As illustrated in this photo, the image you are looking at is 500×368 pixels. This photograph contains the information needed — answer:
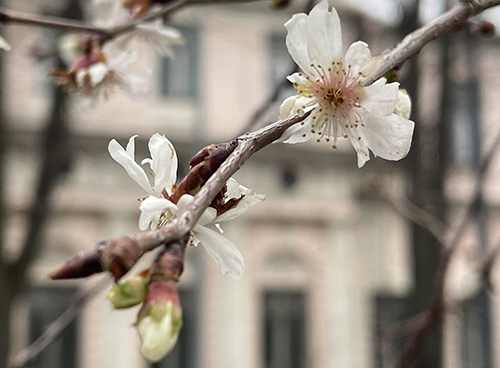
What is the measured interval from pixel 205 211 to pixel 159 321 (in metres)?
0.10

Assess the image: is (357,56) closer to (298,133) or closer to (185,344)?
(298,133)

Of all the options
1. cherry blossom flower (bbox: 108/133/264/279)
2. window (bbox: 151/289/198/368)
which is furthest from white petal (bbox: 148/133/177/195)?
window (bbox: 151/289/198/368)

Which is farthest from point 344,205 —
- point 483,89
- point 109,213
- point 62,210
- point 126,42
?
point 126,42

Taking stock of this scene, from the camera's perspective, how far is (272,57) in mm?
7949

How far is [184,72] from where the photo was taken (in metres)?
7.69

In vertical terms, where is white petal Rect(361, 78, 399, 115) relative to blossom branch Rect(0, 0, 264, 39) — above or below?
below

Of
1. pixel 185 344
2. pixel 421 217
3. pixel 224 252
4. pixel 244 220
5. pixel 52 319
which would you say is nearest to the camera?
pixel 224 252

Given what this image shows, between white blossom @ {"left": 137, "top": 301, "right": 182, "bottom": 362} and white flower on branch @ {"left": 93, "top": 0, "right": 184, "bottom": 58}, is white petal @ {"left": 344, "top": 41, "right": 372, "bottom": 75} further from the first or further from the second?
white flower on branch @ {"left": 93, "top": 0, "right": 184, "bottom": 58}

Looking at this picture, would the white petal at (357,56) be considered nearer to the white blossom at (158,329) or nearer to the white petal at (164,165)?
the white petal at (164,165)

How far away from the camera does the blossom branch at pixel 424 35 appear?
0.54m

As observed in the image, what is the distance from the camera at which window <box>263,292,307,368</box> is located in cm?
751

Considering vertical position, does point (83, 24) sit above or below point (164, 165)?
above

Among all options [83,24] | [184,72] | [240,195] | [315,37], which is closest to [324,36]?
[315,37]

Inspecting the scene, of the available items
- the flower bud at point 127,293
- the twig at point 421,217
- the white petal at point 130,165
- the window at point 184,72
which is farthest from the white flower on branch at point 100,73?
the window at point 184,72
